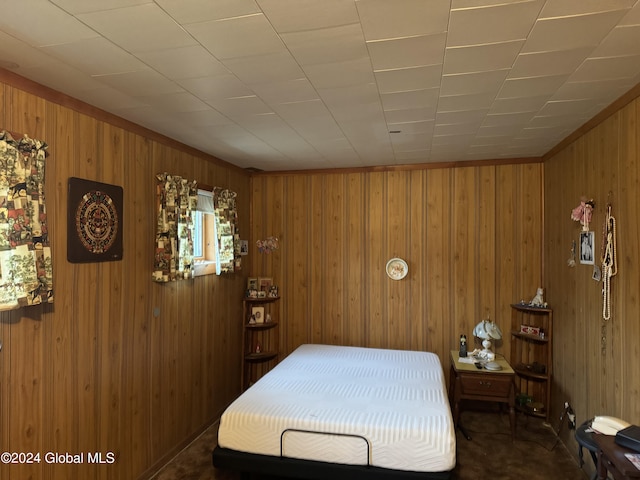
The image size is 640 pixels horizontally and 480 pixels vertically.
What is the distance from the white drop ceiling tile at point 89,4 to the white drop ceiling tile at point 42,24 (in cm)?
4

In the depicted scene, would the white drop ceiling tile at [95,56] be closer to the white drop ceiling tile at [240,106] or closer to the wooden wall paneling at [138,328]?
the white drop ceiling tile at [240,106]

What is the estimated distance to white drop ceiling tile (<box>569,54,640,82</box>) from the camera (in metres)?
1.81

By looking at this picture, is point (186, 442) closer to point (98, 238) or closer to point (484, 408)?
point (98, 238)

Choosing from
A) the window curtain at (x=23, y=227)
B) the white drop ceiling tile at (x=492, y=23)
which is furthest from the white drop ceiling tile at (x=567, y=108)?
the window curtain at (x=23, y=227)

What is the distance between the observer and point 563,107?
247 cm

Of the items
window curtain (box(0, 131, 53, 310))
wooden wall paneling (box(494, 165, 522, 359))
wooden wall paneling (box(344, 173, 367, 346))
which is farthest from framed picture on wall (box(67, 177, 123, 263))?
wooden wall paneling (box(494, 165, 522, 359))

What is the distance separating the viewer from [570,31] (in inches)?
61.3

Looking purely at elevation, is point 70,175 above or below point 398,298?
above

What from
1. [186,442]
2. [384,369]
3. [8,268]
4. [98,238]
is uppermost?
[98,238]

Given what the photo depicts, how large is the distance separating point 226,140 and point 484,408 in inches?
142

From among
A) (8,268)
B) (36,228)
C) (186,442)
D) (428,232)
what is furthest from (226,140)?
(186,442)

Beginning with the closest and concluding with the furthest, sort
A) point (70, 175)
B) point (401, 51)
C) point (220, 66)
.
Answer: point (401, 51)
point (220, 66)
point (70, 175)

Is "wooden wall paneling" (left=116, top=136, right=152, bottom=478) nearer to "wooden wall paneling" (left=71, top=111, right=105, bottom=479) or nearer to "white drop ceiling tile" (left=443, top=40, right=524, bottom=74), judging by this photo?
"wooden wall paneling" (left=71, top=111, right=105, bottom=479)

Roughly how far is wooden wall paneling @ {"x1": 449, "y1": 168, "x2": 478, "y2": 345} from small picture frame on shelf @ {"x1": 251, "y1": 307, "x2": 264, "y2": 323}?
2.09 m
